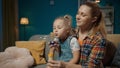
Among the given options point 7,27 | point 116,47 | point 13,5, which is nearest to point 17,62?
point 116,47

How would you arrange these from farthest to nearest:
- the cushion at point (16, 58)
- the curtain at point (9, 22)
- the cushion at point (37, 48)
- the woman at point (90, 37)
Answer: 1. the curtain at point (9, 22)
2. the cushion at point (37, 48)
3. the cushion at point (16, 58)
4. the woman at point (90, 37)

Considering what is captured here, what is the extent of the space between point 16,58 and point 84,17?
2.56 meters

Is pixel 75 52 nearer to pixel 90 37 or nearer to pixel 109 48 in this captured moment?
pixel 90 37

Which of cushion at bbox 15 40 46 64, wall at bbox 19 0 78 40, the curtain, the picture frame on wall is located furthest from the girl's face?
the picture frame on wall

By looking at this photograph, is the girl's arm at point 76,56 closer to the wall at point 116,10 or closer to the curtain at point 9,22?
the curtain at point 9,22

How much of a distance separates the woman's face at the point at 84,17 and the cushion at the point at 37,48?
2.52 m

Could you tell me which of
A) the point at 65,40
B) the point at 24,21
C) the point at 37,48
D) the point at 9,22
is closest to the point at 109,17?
the point at 24,21

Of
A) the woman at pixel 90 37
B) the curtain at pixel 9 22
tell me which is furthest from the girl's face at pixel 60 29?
the curtain at pixel 9 22

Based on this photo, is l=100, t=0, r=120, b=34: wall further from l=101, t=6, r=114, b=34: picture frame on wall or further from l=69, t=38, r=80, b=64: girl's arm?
l=69, t=38, r=80, b=64: girl's arm

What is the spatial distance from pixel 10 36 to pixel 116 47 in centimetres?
363

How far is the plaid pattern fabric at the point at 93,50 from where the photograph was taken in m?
1.11

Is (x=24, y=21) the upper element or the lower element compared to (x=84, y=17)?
lower

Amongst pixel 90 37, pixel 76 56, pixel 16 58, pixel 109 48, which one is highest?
pixel 90 37

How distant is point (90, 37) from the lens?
1166mm
